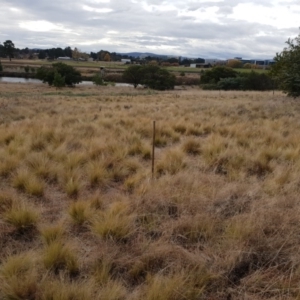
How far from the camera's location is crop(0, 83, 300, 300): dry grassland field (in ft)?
9.03

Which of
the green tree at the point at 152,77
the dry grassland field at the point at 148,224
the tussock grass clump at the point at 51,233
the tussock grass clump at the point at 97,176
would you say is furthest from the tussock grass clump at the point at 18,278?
the green tree at the point at 152,77

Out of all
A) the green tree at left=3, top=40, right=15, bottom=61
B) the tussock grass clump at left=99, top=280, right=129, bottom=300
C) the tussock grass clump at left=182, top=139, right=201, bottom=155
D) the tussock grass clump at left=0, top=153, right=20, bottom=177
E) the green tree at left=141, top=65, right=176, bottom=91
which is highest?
the green tree at left=3, top=40, right=15, bottom=61

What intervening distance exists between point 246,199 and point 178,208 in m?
0.96

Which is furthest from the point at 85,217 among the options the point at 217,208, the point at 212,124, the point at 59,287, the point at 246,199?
the point at 212,124

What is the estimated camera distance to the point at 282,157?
6566mm

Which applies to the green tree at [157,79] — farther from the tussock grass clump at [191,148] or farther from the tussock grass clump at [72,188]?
the tussock grass clump at [72,188]

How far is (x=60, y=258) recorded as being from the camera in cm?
304

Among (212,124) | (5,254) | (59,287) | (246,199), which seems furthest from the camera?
(212,124)

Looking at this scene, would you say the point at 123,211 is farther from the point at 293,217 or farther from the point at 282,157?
the point at 282,157

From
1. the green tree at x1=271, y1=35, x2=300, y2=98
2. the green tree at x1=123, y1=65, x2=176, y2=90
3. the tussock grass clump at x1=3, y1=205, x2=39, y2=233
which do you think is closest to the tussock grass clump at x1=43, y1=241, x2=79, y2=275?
the tussock grass clump at x1=3, y1=205, x2=39, y2=233

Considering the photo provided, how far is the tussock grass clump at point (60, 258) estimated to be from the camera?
2951mm

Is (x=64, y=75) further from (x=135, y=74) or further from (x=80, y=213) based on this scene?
(x=80, y=213)

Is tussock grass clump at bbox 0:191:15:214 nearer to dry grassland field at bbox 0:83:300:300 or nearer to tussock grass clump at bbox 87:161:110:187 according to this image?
dry grassland field at bbox 0:83:300:300

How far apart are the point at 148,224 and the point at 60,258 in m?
1.07
